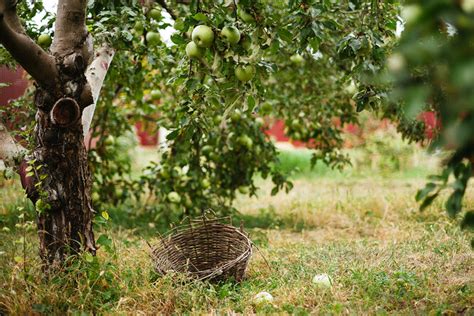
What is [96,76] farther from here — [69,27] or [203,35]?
[203,35]

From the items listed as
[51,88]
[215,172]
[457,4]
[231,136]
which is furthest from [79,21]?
[215,172]

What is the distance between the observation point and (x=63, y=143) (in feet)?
8.46

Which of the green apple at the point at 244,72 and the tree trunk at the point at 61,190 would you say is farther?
the tree trunk at the point at 61,190

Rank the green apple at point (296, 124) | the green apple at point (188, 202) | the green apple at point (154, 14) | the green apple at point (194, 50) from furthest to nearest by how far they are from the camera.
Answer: the green apple at point (296, 124) < the green apple at point (188, 202) < the green apple at point (154, 14) < the green apple at point (194, 50)

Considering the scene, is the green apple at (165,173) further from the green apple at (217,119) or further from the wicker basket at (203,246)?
the wicker basket at (203,246)

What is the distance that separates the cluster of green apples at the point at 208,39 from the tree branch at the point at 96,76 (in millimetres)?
779

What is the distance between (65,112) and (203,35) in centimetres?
80

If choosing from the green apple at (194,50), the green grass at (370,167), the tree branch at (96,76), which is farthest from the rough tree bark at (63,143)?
the green grass at (370,167)

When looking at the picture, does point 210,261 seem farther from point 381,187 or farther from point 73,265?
point 381,187

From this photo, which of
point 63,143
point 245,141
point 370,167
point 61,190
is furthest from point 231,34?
point 370,167

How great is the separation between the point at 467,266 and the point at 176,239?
168 cm

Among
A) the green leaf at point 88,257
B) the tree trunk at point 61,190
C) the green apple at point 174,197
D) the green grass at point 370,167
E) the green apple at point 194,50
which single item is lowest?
the green grass at point 370,167

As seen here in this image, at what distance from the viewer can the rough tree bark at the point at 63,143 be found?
98.9 inches

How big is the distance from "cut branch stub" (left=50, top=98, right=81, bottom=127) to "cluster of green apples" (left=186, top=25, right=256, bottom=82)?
64 centimetres
